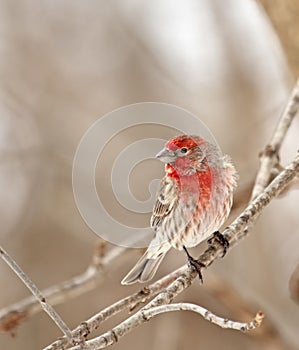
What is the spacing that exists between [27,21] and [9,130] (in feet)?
4.32

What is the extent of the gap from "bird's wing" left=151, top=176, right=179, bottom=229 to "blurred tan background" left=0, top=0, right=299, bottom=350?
5.61ft

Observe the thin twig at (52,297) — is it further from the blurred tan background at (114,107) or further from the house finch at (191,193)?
the blurred tan background at (114,107)

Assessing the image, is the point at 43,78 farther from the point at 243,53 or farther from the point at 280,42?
the point at 280,42

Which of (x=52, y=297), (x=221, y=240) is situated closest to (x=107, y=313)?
(x=221, y=240)

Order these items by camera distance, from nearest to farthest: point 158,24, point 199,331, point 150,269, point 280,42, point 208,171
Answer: point 208,171 → point 150,269 → point 280,42 → point 199,331 → point 158,24

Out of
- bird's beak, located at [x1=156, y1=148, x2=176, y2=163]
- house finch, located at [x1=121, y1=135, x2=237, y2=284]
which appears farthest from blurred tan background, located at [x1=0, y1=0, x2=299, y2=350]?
bird's beak, located at [x1=156, y1=148, x2=176, y2=163]

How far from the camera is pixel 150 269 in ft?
7.77

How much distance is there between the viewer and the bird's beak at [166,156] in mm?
1833

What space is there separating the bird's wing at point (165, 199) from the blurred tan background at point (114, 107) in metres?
1.71

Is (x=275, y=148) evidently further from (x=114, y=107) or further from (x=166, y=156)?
(x=114, y=107)

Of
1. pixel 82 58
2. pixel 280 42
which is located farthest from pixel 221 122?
pixel 280 42

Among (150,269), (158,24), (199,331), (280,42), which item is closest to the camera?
(150,269)

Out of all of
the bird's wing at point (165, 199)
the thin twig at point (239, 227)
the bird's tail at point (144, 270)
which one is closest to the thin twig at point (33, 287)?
the thin twig at point (239, 227)

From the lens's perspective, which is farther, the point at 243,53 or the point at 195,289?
the point at 243,53
